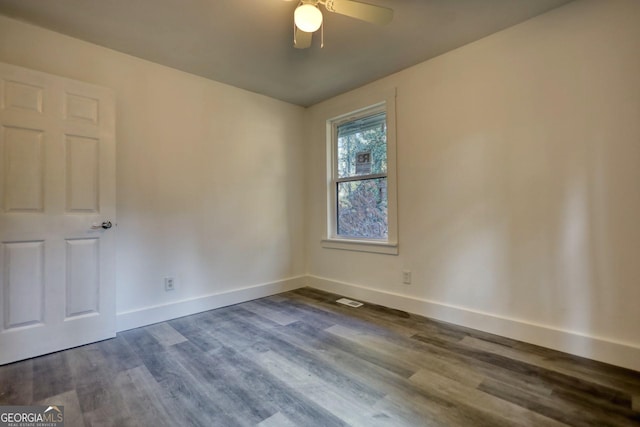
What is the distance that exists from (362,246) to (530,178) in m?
1.74

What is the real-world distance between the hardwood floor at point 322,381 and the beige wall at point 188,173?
70 centimetres

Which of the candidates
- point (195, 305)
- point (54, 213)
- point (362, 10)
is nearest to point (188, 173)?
point (54, 213)

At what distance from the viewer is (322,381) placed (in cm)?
177

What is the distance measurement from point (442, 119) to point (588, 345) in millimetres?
2048

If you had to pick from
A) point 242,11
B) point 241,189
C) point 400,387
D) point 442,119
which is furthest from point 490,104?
point 241,189

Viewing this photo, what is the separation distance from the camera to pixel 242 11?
2.08 m

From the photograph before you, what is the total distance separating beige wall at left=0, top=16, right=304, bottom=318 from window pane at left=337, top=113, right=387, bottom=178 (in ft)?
2.32

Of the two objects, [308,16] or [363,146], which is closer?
[308,16]

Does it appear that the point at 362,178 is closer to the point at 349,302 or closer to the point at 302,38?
the point at 349,302

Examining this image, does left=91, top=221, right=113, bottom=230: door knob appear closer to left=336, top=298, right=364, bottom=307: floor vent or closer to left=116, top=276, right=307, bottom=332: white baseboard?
left=116, top=276, right=307, bottom=332: white baseboard

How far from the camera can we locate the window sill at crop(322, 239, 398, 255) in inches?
122

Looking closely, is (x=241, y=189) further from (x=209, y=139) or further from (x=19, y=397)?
(x=19, y=397)

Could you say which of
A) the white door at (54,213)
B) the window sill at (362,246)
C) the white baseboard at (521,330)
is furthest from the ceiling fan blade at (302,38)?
the white baseboard at (521,330)

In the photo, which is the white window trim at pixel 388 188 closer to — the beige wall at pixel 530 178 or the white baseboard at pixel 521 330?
the beige wall at pixel 530 178
